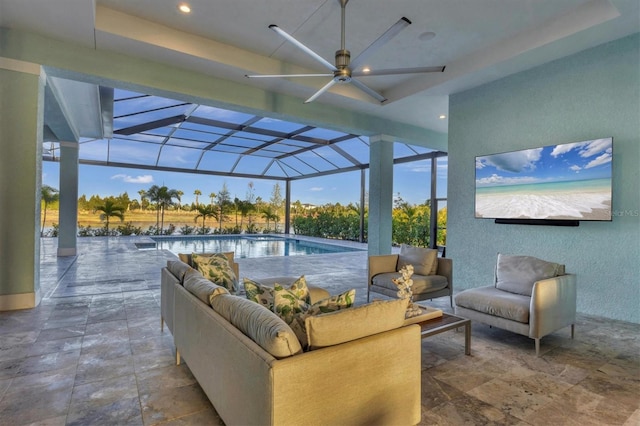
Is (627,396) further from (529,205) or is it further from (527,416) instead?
(529,205)

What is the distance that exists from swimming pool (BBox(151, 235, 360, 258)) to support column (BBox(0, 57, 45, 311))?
6.49m

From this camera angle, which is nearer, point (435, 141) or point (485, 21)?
point (485, 21)

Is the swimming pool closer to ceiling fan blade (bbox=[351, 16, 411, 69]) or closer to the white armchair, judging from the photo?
the white armchair

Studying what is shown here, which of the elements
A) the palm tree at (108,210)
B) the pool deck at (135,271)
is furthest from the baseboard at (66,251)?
the palm tree at (108,210)

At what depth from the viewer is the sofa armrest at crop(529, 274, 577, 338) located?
9.61 feet

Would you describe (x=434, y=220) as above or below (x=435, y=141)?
below

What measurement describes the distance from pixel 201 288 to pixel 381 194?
17.7 ft

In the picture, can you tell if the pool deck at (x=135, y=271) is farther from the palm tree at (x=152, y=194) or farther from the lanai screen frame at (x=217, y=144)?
the palm tree at (x=152, y=194)

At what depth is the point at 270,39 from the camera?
431cm

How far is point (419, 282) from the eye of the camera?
4039 mm

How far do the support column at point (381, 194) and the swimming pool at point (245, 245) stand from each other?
4.28 meters

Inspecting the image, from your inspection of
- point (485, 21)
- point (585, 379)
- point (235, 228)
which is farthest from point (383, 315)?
point (235, 228)

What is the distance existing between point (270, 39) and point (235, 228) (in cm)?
1316

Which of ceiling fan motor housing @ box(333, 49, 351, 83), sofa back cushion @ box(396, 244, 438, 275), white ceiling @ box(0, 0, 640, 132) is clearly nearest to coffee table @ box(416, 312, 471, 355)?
sofa back cushion @ box(396, 244, 438, 275)
